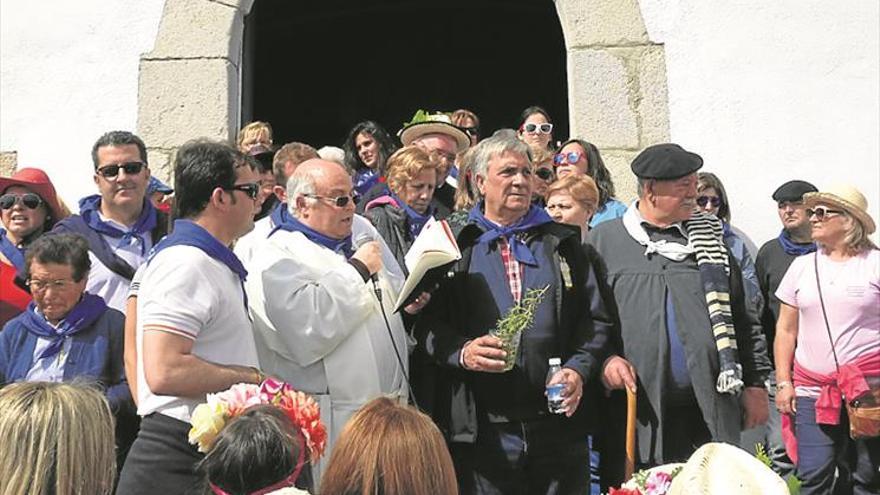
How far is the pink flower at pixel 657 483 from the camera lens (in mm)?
2529

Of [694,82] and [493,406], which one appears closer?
[493,406]

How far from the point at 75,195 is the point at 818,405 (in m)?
4.25

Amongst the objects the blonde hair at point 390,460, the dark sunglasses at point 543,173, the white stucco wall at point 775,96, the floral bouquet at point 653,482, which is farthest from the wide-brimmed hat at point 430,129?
the blonde hair at point 390,460

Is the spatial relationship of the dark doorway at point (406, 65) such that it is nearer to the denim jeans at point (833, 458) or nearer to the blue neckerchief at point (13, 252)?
the blue neckerchief at point (13, 252)

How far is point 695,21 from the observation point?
6344mm

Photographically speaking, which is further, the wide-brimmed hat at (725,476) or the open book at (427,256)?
the open book at (427,256)

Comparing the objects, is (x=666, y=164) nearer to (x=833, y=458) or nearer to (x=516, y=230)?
(x=516, y=230)

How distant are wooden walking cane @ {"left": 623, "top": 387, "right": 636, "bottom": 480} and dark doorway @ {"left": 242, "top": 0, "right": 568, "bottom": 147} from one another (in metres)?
7.86

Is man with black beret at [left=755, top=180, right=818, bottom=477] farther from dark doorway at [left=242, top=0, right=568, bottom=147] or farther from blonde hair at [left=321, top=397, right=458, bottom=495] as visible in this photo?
dark doorway at [left=242, top=0, right=568, bottom=147]

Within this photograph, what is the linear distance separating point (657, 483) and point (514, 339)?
4.46 feet

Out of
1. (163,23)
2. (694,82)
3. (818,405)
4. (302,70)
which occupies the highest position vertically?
(302,70)

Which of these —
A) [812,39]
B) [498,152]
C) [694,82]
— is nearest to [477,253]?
[498,152]

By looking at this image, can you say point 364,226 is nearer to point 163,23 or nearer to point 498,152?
point 498,152

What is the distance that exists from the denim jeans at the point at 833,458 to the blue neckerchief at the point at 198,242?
9.66ft
